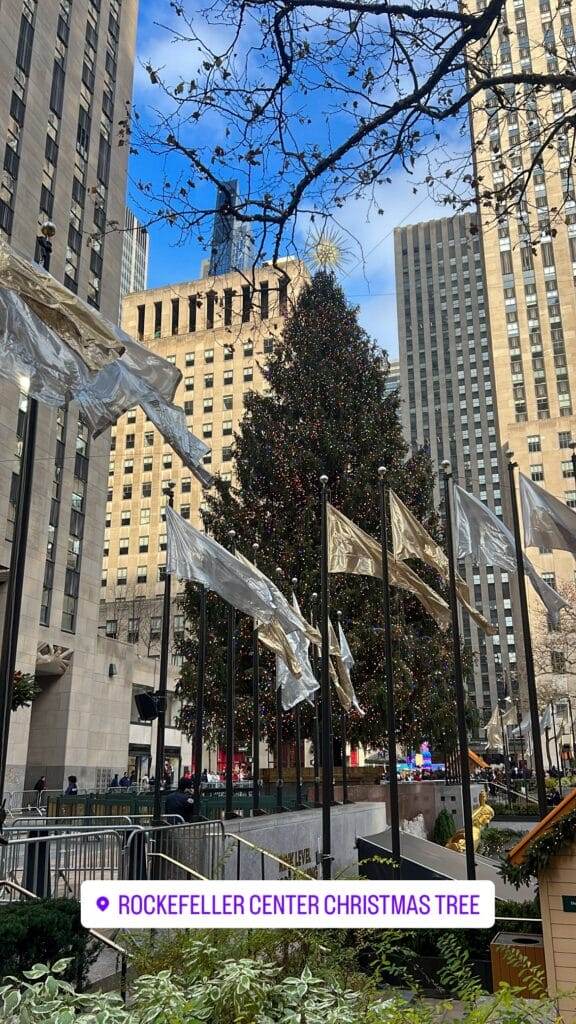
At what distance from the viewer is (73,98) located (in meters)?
52.6

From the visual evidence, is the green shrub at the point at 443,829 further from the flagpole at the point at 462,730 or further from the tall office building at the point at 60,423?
the flagpole at the point at 462,730

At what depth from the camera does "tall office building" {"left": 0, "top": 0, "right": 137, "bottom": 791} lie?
4412cm

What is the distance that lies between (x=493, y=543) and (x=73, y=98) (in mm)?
46818

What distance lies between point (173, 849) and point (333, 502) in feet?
83.4

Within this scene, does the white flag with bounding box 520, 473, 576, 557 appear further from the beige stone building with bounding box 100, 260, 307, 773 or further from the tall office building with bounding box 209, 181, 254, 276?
the beige stone building with bounding box 100, 260, 307, 773

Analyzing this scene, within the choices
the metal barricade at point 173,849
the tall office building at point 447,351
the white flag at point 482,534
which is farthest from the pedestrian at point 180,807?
the tall office building at point 447,351

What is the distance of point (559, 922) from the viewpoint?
417 inches

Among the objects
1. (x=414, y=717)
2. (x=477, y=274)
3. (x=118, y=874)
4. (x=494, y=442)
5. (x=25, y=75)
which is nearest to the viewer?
(x=118, y=874)

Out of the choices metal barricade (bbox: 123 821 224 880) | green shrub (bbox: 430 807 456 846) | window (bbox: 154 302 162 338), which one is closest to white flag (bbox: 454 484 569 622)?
metal barricade (bbox: 123 821 224 880)

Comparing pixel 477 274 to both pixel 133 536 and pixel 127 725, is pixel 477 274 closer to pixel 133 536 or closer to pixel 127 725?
pixel 133 536

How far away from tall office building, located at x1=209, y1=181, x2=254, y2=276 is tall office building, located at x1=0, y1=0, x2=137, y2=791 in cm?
3365

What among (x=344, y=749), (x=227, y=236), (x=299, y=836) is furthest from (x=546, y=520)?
(x=344, y=749)

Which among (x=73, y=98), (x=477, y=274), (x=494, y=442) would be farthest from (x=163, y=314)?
(x=477, y=274)

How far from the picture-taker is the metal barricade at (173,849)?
463 inches
